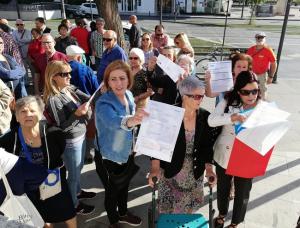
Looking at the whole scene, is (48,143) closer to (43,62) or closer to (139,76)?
(139,76)

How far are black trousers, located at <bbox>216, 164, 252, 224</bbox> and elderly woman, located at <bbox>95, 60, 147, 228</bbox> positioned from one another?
3.14ft

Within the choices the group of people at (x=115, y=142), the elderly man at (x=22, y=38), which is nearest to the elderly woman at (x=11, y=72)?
the group of people at (x=115, y=142)

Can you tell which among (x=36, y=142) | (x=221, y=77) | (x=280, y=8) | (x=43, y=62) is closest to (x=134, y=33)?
(x=43, y=62)

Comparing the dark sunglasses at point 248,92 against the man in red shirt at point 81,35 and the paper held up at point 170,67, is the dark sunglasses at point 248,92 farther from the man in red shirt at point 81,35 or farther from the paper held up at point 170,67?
the man in red shirt at point 81,35

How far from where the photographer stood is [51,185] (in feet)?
9.53

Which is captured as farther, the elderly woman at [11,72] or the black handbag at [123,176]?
the elderly woman at [11,72]

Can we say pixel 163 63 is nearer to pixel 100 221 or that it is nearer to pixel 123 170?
pixel 123 170

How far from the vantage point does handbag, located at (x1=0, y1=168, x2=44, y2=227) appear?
248 centimetres

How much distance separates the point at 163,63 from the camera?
370cm

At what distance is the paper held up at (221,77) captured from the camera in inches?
137

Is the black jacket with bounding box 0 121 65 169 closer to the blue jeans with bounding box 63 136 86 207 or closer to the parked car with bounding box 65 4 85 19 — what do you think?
the blue jeans with bounding box 63 136 86 207

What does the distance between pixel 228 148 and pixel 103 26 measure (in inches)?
241

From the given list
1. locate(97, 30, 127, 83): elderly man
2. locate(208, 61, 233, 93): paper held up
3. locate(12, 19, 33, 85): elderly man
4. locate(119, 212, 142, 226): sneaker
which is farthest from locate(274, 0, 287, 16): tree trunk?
locate(119, 212, 142, 226): sneaker

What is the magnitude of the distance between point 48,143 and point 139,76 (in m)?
2.00
